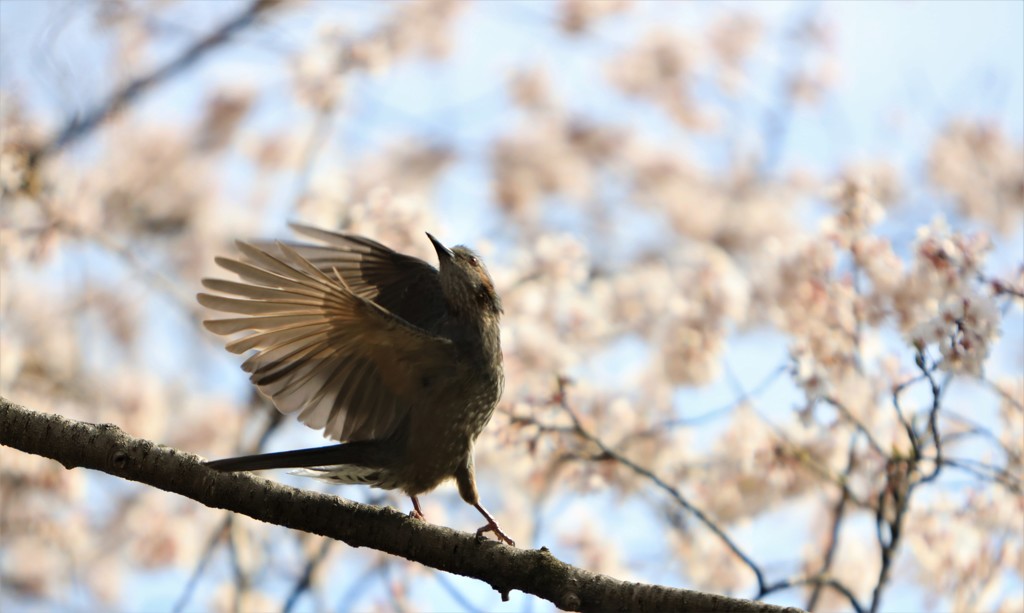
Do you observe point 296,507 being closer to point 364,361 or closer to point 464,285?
point 364,361

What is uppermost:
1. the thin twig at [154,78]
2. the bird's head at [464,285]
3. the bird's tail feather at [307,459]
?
the thin twig at [154,78]

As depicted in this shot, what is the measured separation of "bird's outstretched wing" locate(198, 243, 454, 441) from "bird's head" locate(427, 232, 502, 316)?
200 millimetres

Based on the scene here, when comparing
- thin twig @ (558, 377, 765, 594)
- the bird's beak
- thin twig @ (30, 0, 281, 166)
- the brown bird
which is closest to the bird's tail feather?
the brown bird

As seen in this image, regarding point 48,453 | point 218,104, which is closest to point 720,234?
point 218,104

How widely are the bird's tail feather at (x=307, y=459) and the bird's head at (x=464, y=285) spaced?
41 centimetres

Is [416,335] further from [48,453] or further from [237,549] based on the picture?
[237,549]

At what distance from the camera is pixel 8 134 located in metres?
3.58

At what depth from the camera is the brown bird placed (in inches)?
83.8

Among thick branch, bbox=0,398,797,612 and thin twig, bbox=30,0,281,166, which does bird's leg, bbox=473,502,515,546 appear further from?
thin twig, bbox=30,0,281,166

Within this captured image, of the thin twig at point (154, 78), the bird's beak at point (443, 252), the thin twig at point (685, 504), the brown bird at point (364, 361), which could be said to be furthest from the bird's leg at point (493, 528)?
the thin twig at point (154, 78)

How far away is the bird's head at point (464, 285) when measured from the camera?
8.07 ft

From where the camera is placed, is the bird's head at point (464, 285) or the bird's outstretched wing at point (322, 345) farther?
the bird's head at point (464, 285)

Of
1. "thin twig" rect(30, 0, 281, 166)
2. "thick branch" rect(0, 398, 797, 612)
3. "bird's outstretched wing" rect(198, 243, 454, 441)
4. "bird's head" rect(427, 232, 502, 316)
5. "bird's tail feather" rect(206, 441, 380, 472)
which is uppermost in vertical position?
"thin twig" rect(30, 0, 281, 166)

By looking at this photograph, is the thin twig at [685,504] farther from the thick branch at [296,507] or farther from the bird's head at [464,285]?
the thick branch at [296,507]
